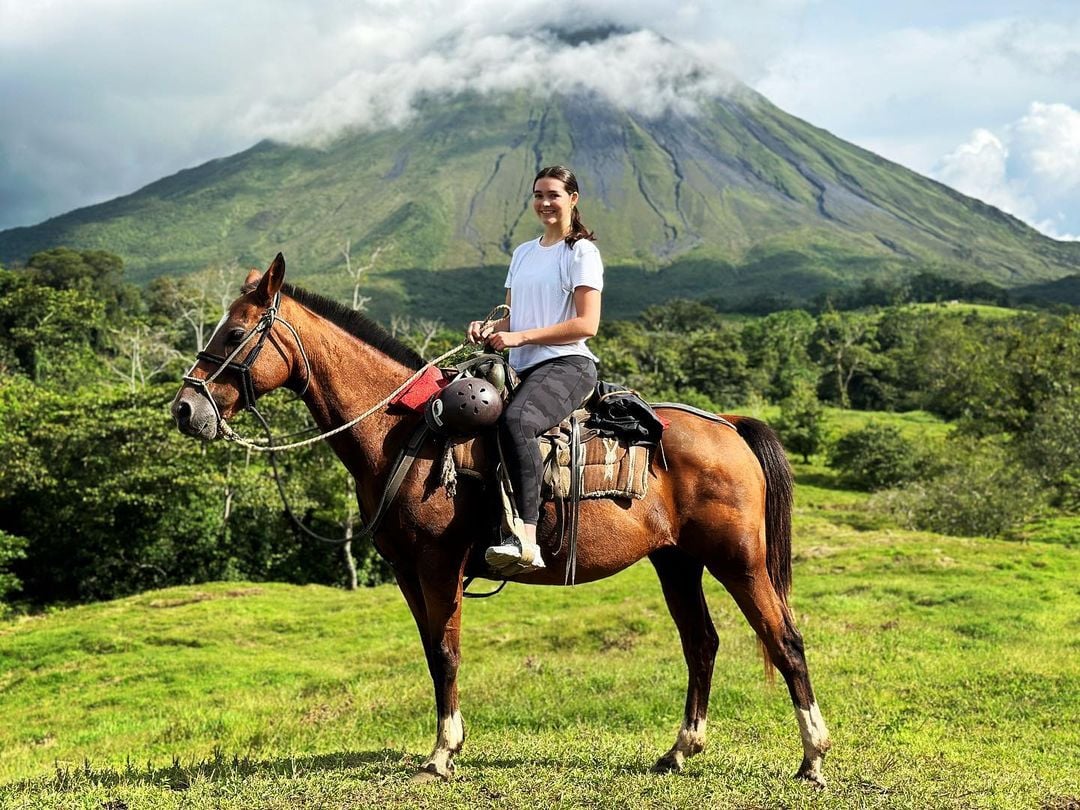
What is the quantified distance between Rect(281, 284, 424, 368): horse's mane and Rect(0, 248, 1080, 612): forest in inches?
60.1

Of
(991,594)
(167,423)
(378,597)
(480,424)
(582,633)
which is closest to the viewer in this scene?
(480,424)

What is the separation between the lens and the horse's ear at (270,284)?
15.8 feet

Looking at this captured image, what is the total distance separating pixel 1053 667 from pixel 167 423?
27.3 meters

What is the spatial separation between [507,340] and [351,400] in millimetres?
1042

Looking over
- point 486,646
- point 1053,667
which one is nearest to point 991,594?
point 1053,667

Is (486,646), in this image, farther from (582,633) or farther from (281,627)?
(281,627)

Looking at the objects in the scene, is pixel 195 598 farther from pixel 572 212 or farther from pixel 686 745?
pixel 572 212

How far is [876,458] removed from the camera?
50.8 metres

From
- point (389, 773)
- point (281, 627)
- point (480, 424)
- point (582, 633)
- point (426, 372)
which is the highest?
point (426, 372)

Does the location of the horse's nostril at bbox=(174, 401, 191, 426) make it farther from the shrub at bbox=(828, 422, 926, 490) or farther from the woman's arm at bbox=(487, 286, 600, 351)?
the shrub at bbox=(828, 422, 926, 490)

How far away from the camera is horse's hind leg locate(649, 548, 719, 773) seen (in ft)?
19.1

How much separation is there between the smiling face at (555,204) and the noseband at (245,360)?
1711mm

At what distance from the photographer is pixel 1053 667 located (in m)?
9.53

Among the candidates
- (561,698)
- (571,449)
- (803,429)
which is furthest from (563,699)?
(803,429)
